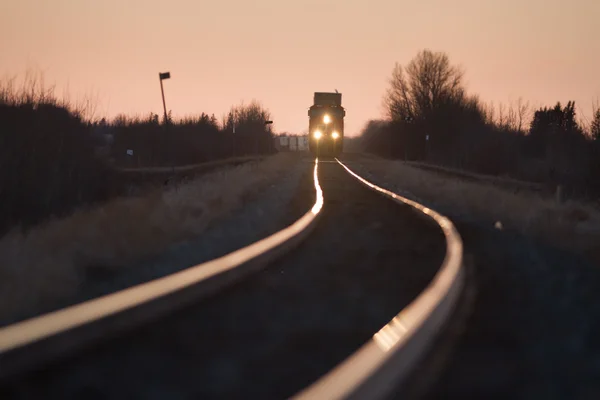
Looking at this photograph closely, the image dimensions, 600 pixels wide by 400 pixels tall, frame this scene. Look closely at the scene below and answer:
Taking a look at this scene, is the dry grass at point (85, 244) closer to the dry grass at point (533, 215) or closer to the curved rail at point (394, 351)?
the curved rail at point (394, 351)

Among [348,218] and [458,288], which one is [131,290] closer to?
[458,288]

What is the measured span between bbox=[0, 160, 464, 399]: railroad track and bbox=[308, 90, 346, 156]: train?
58365 millimetres

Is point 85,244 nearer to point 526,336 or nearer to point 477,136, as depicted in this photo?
point 526,336

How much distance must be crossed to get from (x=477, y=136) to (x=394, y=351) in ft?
207

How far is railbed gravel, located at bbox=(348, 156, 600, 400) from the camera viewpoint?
439cm

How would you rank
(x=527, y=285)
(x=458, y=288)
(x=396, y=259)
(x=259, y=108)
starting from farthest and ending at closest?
(x=259, y=108) < (x=396, y=259) < (x=527, y=285) < (x=458, y=288)

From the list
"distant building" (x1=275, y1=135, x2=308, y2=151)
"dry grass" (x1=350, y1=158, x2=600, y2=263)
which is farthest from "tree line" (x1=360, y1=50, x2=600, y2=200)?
"distant building" (x1=275, y1=135, x2=308, y2=151)

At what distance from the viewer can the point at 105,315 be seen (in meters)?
5.63

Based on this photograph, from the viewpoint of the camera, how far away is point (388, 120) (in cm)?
10219

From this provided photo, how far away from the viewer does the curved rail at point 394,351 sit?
3.72m

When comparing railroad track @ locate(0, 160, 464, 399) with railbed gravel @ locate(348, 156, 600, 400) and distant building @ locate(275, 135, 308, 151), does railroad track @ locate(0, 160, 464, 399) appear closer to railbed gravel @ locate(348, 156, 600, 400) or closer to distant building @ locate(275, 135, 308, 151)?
railbed gravel @ locate(348, 156, 600, 400)

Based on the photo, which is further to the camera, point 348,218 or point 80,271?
point 348,218

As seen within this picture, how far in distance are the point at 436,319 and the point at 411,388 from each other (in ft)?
5.99

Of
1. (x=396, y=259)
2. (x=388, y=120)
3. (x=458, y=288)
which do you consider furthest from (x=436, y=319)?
(x=388, y=120)
